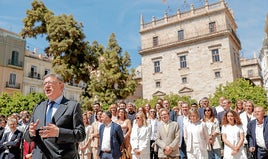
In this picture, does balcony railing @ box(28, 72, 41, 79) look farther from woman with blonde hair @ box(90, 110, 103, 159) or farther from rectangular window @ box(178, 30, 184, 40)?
woman with blonde hair @ box(90, 110, 103, 159)

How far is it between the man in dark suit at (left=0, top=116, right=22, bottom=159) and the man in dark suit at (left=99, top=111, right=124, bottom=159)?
243cm

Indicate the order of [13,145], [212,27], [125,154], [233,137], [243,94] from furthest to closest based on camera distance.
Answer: [212,27] < [243,94] < [13,145] < [125,154] < [233,137]

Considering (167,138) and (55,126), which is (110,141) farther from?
(55,126)

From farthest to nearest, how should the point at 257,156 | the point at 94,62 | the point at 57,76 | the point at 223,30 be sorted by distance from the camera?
the point at 223,30 < the point at 94,62 < the point at 257,156 < the point at 57,76

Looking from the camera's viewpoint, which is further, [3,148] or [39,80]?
[39,80]

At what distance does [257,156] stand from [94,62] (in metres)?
19.6

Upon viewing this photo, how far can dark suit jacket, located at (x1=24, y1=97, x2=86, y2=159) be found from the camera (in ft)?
9.68

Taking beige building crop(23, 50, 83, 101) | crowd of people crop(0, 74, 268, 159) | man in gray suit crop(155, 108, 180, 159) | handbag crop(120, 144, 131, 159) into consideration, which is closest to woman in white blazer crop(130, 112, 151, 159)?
crowd of people crop(0, 74, 268, 159)

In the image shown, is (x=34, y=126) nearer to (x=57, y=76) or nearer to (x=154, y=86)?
(x=57, y=76)

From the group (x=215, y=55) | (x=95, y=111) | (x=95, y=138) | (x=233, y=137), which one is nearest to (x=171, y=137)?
(x=233, y=137)

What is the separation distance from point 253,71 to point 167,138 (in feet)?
173

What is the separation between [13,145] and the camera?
703 cm

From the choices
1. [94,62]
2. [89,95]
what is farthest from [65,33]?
[89,95]

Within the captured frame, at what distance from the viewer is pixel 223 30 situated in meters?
31.6
